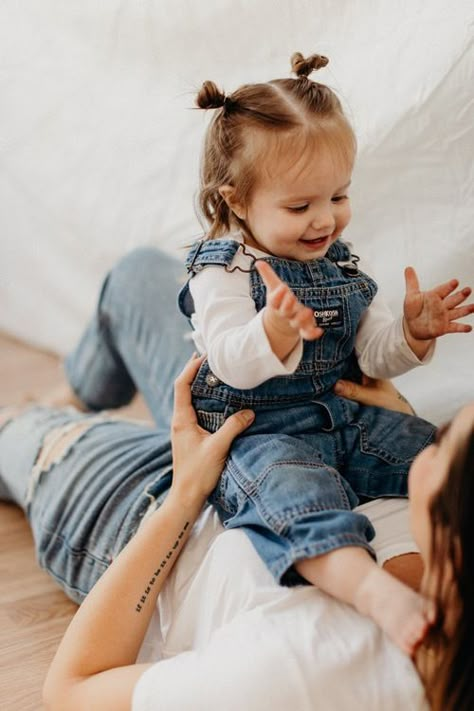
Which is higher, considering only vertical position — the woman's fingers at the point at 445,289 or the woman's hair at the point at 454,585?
the woman's fingers at the point at 445,289

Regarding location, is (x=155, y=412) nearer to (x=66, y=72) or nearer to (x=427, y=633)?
(x=66, y=72)

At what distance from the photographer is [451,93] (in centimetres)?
118

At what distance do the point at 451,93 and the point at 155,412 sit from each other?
0.72m

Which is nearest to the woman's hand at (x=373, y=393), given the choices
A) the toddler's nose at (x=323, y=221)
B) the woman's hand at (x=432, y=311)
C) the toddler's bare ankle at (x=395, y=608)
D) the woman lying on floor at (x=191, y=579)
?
the woman lying on floor at (x=191, y=579)

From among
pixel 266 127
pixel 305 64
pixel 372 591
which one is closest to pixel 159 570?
pixel 372 591

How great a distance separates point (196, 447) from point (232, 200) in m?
0.30

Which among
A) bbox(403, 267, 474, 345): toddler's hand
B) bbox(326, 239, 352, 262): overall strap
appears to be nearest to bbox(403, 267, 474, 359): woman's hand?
bbox(403, 267, 474, 345): toddler's hand

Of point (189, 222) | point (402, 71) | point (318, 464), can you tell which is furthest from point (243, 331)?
point (189, 222)

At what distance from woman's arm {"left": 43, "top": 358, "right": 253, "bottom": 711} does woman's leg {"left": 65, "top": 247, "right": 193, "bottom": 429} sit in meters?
0.40

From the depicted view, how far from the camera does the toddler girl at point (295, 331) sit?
90 cm

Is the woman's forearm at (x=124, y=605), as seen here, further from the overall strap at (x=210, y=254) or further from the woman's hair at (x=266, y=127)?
the woman's hair at (x=266, y=127)

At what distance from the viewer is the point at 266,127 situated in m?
0.99

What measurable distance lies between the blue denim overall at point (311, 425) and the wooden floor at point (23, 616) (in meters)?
0.35

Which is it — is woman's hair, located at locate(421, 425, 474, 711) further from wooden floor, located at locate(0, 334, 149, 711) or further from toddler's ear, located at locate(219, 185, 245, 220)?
wooden floor, located at locate(0, 334, 149, 711)
